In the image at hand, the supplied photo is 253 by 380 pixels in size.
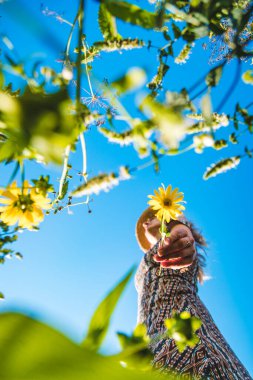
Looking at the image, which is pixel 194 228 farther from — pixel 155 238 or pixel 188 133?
pixel 188 133

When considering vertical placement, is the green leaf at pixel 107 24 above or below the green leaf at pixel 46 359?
above

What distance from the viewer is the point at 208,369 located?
116cm

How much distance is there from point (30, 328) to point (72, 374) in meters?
0.02

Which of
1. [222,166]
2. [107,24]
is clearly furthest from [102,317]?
[107,24]

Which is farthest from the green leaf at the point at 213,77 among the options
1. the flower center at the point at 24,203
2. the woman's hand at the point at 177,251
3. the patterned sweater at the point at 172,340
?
the woman's hand at the point at 177,251

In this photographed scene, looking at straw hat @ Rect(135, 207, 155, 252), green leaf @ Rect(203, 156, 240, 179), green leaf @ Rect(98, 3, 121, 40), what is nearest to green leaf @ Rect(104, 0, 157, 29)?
green leaf @ Rect(98, 3, 121, 40)

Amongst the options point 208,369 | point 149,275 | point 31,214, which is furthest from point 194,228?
point 31,214

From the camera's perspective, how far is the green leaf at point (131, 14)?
1.43 feet

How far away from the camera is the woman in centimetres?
119

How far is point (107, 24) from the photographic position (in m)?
0.53

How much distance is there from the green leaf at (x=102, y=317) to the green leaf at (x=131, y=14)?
355mm

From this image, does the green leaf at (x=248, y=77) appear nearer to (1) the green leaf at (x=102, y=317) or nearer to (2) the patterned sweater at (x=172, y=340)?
(1) the green leaf at (x=102, y=317)

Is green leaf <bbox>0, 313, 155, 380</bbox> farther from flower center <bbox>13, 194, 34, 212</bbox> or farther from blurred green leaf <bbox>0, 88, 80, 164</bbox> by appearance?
flower center <bbox>13, 194, 34, 212</bbox>

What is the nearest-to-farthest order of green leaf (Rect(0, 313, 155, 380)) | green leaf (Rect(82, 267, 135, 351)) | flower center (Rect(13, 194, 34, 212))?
green leaf (Rect(0, 313, 155, 380)), green leaf (Rect(82, 267, 135, 351)), flower center (Rect(13, 194, 34, 212))
